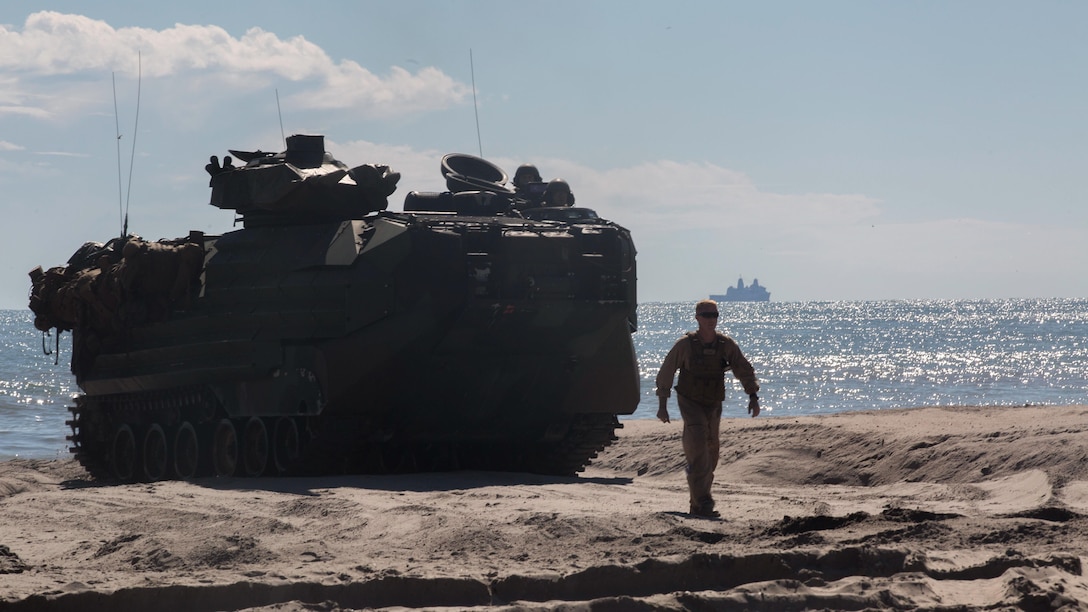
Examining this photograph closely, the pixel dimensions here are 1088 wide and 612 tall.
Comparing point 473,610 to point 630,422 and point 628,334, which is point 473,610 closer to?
point 628,334

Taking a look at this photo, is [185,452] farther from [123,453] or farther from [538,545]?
[538,545]

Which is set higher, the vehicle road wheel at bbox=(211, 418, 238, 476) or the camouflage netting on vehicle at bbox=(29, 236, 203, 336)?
the camouflage netting on vehicle at bbox=(29, 236, 203, 336)

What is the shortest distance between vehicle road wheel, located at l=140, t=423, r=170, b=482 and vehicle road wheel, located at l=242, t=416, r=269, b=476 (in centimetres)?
191

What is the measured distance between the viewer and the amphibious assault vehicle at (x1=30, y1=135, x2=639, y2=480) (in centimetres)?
1314

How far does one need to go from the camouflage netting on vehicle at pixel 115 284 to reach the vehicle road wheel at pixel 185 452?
3.96 feet

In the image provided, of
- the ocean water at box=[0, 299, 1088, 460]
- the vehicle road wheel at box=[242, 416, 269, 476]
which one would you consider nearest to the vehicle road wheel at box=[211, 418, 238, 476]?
the vehicle road wheel at box=[242, 416, 269, 476]

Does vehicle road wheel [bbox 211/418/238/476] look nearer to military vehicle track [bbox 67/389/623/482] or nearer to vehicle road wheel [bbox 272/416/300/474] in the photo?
military vehicle track [bbox 67/389/623/482]

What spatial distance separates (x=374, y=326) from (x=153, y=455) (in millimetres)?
4611

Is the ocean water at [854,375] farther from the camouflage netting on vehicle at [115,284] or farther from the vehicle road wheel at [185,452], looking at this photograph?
the vehicle road wheel at [185,452]

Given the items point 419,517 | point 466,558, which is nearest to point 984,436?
point 419,517

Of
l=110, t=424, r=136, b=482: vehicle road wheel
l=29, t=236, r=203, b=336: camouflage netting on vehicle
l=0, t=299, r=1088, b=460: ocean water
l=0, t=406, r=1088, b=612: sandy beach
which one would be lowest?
l=0, t=299, r=1088, b=460: ocean water

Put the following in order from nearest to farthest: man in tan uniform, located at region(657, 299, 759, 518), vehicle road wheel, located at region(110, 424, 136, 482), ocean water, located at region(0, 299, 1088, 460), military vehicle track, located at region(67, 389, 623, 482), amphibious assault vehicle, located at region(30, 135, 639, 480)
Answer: man in tan uniform, located at region(657, 299, 759, 518), amphibious assault vehicle, located at region(30, 135, 639, 480), military vehicle track, located at region(67, 389, 623, 482), vehicle road wheel, located at region(110, 424, 136, 482), ocean water, located at region(0, 299, 1088, 460)

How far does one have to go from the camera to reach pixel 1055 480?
1213 cm

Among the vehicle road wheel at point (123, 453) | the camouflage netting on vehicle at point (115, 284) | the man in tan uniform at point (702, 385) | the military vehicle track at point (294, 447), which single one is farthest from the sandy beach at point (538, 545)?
the vehicle road wheel at point (123, 453)
